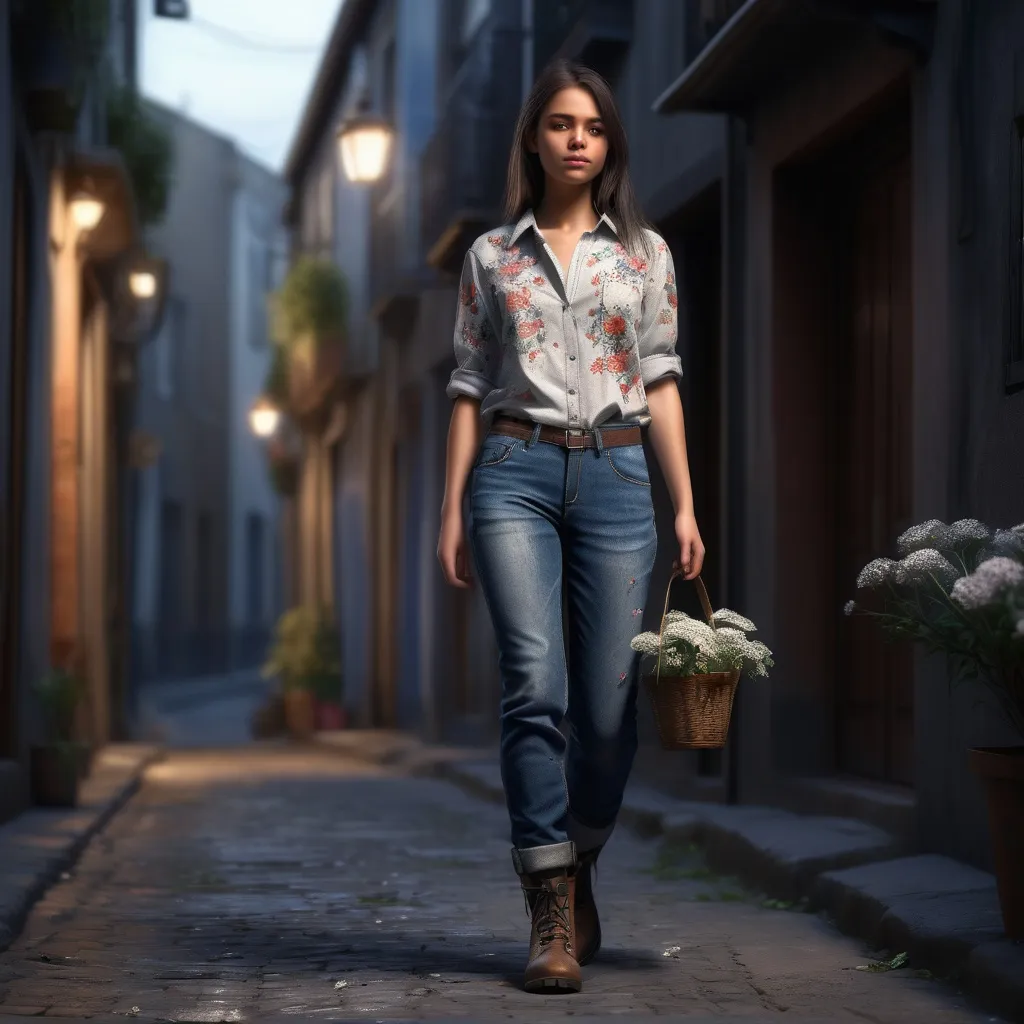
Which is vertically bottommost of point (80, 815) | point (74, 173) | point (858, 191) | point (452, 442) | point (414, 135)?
point (80, 815)

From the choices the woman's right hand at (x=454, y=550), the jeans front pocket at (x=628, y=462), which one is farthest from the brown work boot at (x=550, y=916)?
the jeans front pocket at (x=628, y=462)

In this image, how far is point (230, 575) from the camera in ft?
120

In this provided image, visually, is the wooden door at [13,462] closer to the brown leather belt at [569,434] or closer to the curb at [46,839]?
the curb at [46,839]

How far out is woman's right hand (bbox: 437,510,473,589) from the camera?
4473mm

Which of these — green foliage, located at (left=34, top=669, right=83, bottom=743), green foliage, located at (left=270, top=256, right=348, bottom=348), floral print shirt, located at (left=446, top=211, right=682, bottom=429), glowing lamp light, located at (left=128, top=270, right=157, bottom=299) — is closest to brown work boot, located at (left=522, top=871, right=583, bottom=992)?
floral print shirt, located at (left=446, top=211, right=682, bottom=429)

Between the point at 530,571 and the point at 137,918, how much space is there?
2140 mm

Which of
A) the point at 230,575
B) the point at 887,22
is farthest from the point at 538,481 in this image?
the point at 230,575

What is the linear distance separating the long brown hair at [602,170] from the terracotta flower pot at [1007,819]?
1381 mm

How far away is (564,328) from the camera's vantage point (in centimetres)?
440

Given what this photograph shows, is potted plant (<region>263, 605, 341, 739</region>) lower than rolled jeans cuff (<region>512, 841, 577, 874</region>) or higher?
lower

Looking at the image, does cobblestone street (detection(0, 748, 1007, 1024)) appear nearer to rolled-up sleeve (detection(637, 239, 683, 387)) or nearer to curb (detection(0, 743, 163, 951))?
curb (detection(0, 743, 163, 951))

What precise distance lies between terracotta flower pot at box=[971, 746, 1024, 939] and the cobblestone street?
0.79 ft

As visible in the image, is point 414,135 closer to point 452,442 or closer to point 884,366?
point 884,366

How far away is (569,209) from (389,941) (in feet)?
6.42
